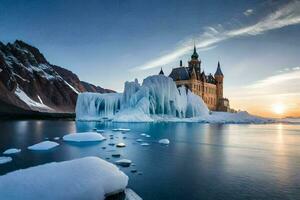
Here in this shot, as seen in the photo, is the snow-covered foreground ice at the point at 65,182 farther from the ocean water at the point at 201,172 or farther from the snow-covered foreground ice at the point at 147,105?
the snow-covered foreground ice at the point at 147,105

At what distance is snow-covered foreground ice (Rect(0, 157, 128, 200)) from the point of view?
889 cm

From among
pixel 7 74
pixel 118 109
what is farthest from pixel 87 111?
pixel 7 74

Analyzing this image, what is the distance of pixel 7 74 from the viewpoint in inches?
6033

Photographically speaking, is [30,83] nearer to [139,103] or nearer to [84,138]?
[139,103]

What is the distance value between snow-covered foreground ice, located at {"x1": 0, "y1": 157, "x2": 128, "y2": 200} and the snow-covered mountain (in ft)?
432

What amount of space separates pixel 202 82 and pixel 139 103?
49498 millimetres

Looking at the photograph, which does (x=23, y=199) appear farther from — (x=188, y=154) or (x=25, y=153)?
(x=188, y=154)

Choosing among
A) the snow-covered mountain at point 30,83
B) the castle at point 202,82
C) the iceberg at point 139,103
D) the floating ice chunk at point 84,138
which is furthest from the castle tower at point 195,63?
the floating ice chunk at point 84,138

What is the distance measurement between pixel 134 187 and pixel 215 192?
332 cm

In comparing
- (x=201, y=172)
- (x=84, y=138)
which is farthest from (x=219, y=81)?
(x=201, y=172)

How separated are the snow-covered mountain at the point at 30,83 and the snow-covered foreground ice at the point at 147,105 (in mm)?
76023

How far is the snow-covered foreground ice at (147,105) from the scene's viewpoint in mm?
62906

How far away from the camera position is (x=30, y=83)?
158250 mm

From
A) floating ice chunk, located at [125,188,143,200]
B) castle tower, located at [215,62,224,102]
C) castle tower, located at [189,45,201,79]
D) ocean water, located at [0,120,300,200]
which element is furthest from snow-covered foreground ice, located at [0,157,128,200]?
castle tower, located at [215,62,224,102]
